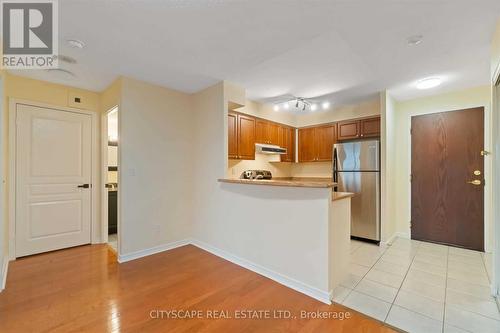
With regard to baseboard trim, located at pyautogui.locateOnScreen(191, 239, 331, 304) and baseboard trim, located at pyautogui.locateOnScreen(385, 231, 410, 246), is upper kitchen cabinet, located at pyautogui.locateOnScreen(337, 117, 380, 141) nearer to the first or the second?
baseboard trim, located at pyautogui.locateOnScreen(385, 231, 410, 246)

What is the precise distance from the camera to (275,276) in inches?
97.0

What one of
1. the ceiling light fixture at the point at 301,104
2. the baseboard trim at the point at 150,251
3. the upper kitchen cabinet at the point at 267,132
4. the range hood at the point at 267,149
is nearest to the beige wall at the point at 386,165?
the ceiling light fixture at the point at 301,104

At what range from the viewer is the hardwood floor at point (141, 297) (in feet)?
5.73

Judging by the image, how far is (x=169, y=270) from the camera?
8.88ft

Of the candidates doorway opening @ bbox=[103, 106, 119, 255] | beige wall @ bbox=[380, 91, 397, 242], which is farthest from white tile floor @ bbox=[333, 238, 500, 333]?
doorway opening @ bbox=[103, 106, 119, 255]

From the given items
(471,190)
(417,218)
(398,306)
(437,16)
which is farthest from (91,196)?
(471,190)

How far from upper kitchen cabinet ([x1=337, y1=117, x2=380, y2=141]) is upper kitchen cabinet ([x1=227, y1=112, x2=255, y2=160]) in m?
1.72

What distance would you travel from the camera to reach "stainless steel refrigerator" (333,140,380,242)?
3.61 meters

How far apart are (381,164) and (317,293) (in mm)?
2379

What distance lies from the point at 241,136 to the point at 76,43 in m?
2.36

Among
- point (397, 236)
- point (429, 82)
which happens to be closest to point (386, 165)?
point (429, 82)

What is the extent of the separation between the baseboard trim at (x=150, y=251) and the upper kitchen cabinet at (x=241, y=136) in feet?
5.19

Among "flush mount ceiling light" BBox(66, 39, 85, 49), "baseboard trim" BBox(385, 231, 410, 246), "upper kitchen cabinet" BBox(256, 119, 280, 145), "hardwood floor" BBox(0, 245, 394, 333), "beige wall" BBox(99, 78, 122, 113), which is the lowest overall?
"hardwood floor" BBox(0, 245, 394, 333)

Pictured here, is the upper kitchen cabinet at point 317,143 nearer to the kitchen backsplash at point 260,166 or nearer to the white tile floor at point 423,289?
the kitchen backsplash at point 260,166
